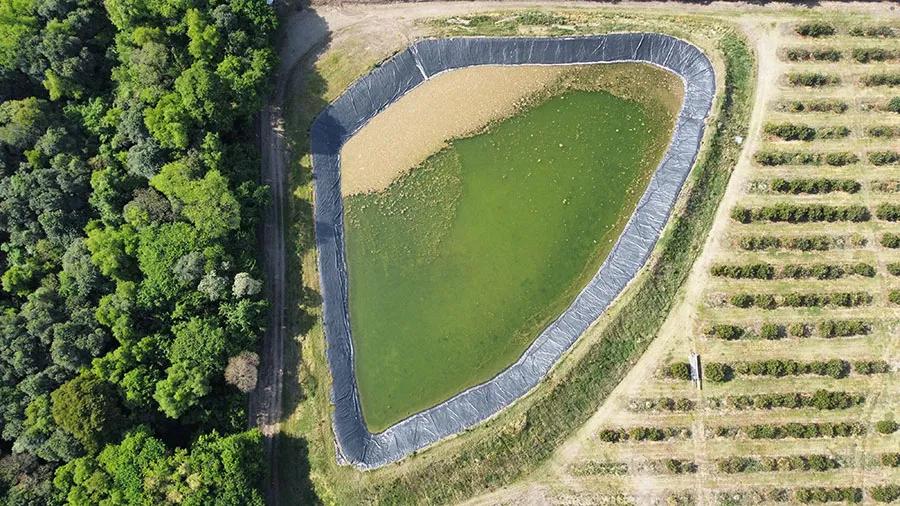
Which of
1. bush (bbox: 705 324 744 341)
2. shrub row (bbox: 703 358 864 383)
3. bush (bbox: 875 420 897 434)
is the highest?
bush (bbox: 705 324 744 341)

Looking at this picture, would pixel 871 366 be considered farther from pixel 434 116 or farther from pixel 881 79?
pixel 434 116

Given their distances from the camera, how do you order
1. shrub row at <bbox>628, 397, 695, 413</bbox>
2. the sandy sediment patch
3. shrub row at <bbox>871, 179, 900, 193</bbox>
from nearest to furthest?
shrub row at <bbox>628, 397, 695, 413</bbox> < shrub row at <bbox>871, 179, 900, 193</bbox> < the sandy sediment patch

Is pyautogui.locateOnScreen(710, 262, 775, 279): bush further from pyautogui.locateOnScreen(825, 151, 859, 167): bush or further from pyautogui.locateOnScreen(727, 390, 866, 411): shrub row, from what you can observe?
pyautogui.locateOnScreen(825, 151, 859, 167): bush

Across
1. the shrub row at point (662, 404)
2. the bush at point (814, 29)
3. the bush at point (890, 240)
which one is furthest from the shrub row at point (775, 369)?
the bush at point (814, 29)

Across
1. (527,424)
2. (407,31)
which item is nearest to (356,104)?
(407,31)

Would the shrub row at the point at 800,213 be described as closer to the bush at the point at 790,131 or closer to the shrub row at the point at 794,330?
the bush at the point at 790,131

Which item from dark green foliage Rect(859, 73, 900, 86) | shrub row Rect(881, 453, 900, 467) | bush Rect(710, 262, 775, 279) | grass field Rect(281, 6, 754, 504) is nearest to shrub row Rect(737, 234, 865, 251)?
bush Rect(710, 262, 775, 279)
